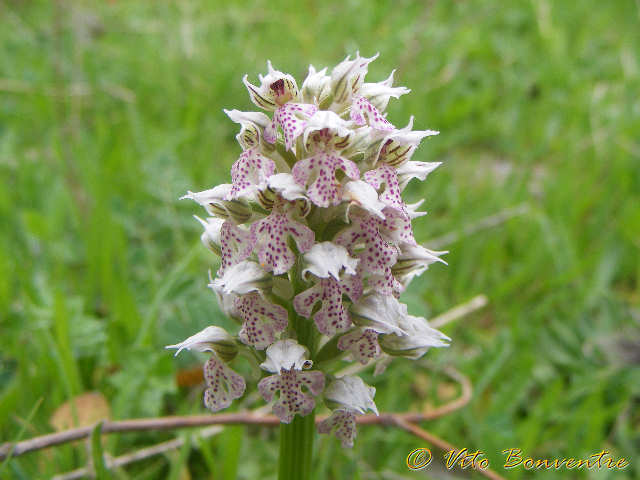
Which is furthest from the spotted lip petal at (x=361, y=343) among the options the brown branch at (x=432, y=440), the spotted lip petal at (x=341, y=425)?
the brown branch at (x=432, y=440)

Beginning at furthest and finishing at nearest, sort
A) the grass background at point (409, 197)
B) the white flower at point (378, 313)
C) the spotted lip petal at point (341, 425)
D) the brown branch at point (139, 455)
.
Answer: the grass background at point (409, 197), the brown branch at point (139, 455), the spotted lip petal at point (341, 425), the white flower at point (378, 313)

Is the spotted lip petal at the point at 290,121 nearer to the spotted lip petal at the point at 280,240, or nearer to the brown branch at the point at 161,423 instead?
the spotted lip petal at the point at 280,240

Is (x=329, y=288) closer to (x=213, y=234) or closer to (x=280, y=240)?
(x=280, y=240)

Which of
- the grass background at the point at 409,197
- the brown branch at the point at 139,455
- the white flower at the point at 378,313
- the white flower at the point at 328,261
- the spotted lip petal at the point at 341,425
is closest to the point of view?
the white flower at the point at 328,261

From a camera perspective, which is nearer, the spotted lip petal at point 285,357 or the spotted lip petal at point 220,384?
the spotted lip petal at point 285,357

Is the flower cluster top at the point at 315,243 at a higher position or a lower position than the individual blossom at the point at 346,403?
higher

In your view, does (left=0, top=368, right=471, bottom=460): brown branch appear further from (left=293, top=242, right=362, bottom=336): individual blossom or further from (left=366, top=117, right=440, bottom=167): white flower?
(left=366, top=117, right=440, bottom=167): white flower

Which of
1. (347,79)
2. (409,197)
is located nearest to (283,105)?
(347,79)
